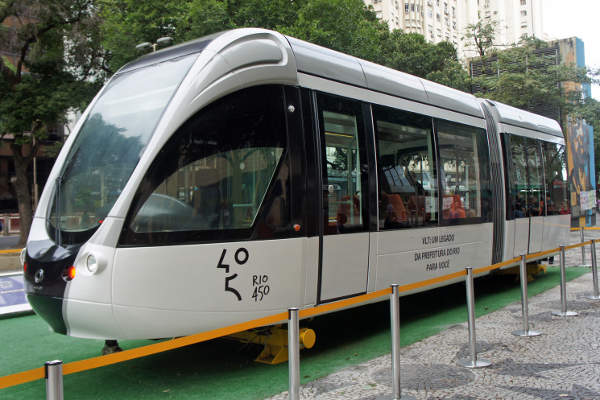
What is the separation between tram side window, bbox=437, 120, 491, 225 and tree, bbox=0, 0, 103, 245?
14.9m

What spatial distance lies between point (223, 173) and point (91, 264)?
1.42 m

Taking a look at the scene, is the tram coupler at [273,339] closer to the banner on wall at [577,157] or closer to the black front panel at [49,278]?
the black front panel at [49,278]

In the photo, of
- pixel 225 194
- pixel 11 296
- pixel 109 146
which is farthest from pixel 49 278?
pixel 11 296

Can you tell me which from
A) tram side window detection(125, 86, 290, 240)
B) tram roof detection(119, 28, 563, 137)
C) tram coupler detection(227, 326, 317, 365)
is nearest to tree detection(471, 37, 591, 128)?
tram roof detection(119, 28, 563, 137)

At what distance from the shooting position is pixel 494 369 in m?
5.55

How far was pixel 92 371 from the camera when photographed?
227 inches

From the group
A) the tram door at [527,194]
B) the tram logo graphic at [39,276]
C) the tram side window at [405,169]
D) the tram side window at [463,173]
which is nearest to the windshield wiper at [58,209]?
the tram logo graphic at [39,276]

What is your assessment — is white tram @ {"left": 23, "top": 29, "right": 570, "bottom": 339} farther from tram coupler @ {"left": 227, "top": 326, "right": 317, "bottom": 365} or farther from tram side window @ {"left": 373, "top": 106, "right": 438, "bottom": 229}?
tram coupler @ {"left": 227, "top": 326, "right": 317, "bottom": 365}

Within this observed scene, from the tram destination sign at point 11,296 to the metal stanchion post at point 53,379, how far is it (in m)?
7.16

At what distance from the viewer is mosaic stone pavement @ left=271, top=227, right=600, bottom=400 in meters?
4.87

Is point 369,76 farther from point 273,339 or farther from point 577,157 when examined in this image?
point 577,157

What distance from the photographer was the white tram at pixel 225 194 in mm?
4660

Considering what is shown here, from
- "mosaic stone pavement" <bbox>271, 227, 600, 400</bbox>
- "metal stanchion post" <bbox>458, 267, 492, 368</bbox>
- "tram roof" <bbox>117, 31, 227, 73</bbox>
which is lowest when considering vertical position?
"mosaic stone pavement" <bbox>271, 227, 600, 400</bbox>

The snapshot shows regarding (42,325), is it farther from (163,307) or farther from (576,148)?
(576,148)
